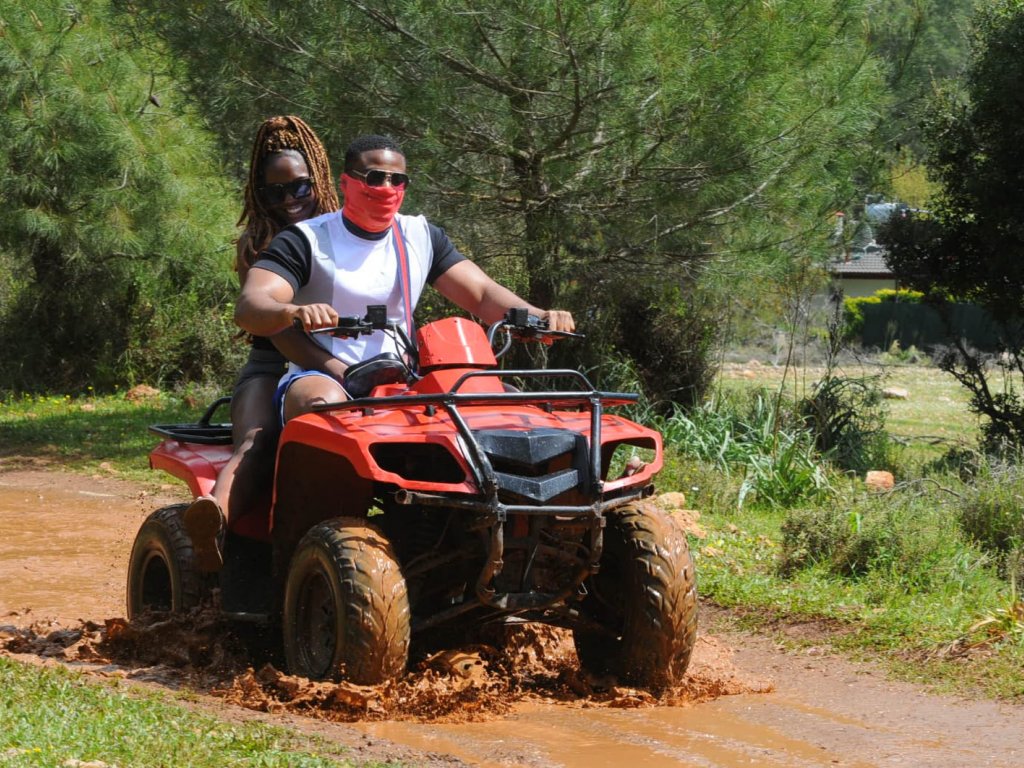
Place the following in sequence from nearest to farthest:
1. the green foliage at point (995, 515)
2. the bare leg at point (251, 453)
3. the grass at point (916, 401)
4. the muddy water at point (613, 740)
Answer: the muddy water at point (613, 740)
the bare leg at point (251, 453)
the green foliage at point (995, 515)
the grass at point (916, 401)

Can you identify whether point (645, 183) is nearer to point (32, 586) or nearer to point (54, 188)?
point (32, 586)

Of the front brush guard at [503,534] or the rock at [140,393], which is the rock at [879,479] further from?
the rock at [140,393]

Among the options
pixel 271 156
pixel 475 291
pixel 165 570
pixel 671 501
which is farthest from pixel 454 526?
pixel 671 501

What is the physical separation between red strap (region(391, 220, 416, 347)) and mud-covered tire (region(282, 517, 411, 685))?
992mm

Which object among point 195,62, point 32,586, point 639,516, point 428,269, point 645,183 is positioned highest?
point 195,62

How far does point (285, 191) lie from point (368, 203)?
99 cm

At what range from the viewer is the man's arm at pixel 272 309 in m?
4.94

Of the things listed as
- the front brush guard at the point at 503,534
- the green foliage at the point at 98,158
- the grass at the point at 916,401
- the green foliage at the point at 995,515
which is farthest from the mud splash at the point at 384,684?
the green foliage at the point at 98,158

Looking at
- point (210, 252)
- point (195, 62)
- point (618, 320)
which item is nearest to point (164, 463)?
point (195, 62)

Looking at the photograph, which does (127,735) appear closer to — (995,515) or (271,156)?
(271,156)

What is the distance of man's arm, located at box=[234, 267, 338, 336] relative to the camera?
195 inches

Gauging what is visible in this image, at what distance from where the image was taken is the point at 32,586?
8.11m

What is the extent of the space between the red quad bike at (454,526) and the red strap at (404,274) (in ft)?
0.86

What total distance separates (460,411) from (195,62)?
8.30 metres
